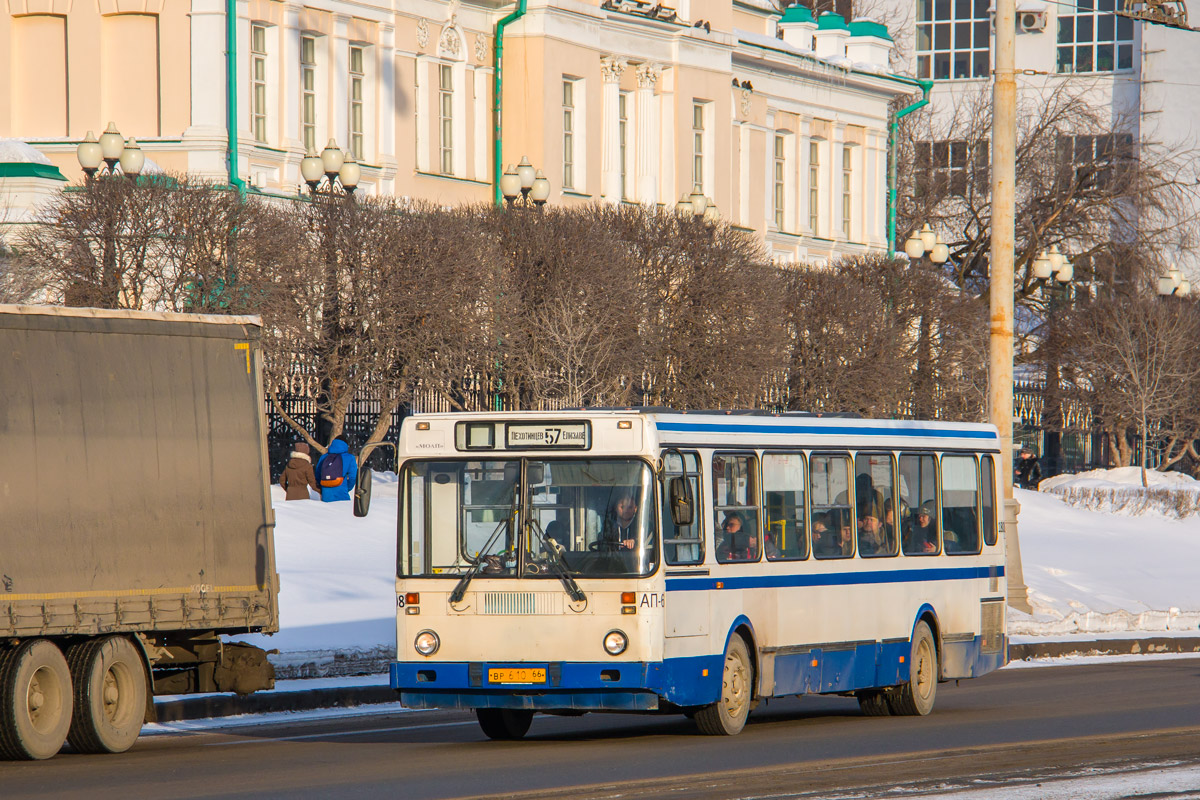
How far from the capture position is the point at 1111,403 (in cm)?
5644

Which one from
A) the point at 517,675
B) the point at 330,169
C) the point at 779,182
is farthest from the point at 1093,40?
the point at 517,675

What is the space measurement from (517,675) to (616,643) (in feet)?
2.44

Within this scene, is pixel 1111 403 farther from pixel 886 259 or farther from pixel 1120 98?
pixel 1120 98

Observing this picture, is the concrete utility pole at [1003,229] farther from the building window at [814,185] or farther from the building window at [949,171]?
the building window at [949,171]

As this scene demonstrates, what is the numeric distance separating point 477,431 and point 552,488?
2.37 ft

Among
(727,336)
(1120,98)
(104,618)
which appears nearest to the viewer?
Answer: (104,618)

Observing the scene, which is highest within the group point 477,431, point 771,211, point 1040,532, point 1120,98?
point 1120,98

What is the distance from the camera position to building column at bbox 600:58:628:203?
49.6 m

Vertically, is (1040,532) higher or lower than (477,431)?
lower

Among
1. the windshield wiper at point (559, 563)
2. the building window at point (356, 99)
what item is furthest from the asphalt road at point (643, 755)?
the building window at point (356, 99)

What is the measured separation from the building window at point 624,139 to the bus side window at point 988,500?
102ft

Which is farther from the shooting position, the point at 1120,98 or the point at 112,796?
the point at 1120,98

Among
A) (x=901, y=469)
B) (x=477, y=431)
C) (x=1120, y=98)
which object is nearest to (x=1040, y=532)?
(x=901, y=469)

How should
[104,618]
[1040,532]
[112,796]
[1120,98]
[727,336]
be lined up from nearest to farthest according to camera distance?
1. [112,796]
2. [104,618]
3. [727,336]
4. [1040,532]
5. [1120,98]
